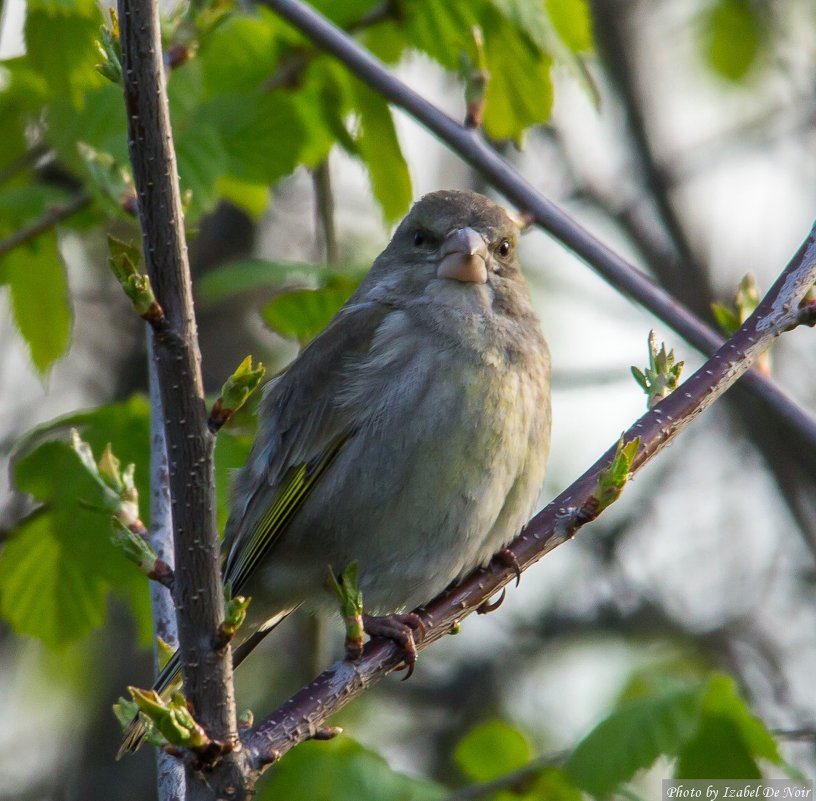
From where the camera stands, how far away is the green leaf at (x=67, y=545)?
14.5 feet

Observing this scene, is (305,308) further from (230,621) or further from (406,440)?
(230,621)

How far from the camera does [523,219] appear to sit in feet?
14.4

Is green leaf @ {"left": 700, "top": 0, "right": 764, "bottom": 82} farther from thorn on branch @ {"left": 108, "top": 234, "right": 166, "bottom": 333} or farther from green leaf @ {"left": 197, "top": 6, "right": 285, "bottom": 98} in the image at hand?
thorn on branch @ {"left": 108, "top": 234, "right": 166, "bottom": 333}

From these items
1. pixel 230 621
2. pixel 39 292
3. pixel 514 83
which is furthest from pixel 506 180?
pixel 230 621

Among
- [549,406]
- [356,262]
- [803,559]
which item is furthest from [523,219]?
[803,559]

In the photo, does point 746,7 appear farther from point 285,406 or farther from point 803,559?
point 285,406

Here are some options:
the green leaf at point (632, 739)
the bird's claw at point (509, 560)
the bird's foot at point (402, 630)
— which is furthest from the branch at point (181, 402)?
the green leaf at point (632, 739)

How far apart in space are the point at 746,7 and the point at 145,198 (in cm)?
679

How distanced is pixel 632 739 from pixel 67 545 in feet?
6.69

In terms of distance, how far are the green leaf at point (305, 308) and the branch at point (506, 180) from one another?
774 millimetres

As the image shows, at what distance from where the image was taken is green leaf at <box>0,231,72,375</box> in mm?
4809

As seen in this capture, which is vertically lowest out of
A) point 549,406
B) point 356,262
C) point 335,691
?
point 335,691

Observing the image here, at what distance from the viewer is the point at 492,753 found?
17.4 ft

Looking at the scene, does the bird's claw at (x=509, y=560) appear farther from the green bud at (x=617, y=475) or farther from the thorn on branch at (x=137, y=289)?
the thorn on branch at (x=137, y=289)
